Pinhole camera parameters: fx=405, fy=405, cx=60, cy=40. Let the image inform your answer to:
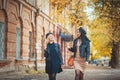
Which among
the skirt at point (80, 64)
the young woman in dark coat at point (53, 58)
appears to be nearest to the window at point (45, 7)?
the skirt at point (80, 64)

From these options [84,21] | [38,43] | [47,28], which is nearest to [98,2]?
[84,21]

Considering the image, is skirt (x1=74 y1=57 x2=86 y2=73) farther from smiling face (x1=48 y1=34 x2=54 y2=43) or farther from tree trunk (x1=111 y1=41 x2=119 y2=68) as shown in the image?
tree trunk (x1=111 y1=41 x2=119 y2=68)

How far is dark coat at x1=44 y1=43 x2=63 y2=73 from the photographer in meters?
12.1

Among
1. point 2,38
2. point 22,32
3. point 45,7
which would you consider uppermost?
point 45,7

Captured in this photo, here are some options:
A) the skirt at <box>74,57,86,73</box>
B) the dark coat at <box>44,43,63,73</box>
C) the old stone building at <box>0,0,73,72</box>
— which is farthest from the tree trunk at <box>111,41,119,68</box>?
the dark coat at <box>44,43,63,73</box>

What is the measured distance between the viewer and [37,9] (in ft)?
102

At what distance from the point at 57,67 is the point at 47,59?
1.26 ft

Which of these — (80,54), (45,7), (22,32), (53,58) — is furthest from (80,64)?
(45,7)

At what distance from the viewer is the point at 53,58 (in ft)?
39.9

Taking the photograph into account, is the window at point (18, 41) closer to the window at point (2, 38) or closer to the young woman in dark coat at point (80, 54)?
the window at point (2, 38)

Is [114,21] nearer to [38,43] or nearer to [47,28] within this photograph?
[38,43]

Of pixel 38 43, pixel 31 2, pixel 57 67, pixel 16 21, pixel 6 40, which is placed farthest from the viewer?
pixel 38 43

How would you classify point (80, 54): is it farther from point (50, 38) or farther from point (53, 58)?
point (50, 38)

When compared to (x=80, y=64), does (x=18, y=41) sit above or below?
above
